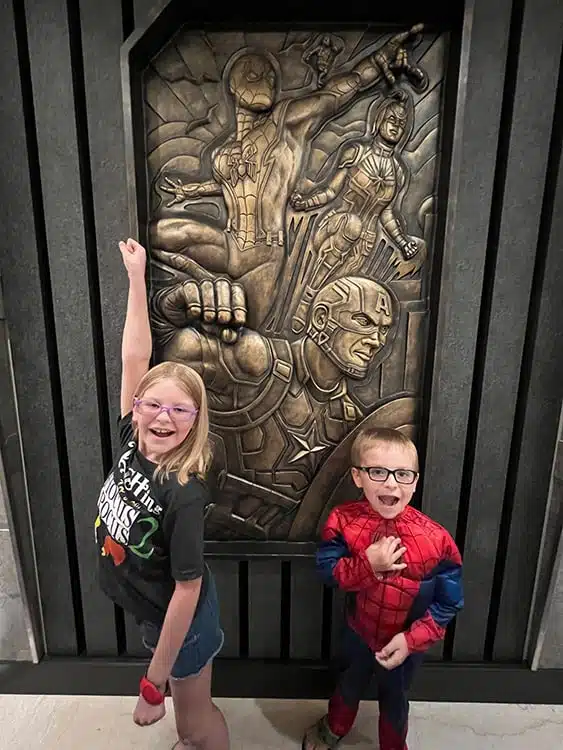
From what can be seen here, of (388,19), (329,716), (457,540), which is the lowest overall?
(329,716)

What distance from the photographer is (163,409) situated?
1226 millimetres

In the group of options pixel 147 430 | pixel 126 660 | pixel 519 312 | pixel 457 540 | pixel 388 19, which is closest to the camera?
pixel 147 430

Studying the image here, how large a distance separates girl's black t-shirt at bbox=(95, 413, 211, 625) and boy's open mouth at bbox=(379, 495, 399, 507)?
0.42m

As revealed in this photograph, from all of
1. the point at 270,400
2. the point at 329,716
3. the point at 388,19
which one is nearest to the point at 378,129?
the point at 388,19

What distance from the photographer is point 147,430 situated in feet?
4.10

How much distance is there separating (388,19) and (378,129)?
0.25 metres

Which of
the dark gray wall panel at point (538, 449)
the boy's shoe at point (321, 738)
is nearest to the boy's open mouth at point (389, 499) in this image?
the dark gray wall panel at point (538, 449)

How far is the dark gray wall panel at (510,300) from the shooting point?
54.0 inches

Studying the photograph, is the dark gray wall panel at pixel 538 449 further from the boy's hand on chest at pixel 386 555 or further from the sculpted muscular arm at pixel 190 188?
the sculpted muscular arm at pixel 190 188

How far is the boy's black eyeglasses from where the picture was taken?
4.37 feet

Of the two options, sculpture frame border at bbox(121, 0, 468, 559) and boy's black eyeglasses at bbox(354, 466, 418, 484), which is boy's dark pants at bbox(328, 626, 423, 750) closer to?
boy's black eyeglasses at bbox(354, 466, 418, 484)

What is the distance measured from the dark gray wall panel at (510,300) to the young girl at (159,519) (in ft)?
2.77

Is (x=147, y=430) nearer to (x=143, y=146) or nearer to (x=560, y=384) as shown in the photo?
(x=143, y=146)

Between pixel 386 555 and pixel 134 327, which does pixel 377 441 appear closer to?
pixel 386 555
